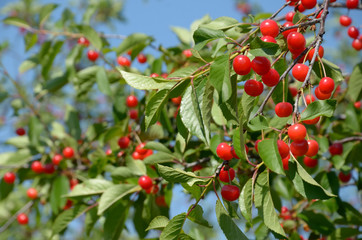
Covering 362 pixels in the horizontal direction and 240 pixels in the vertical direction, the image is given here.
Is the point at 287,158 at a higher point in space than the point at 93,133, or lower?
higher

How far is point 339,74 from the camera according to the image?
1368 mm

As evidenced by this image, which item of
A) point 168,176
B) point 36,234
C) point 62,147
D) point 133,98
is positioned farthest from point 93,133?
point 36,234

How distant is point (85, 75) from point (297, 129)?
1.76 meters

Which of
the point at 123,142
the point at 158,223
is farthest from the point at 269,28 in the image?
the point at 123,142

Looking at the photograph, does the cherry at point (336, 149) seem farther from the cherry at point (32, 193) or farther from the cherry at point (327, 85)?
the cherry at point (32, 193)

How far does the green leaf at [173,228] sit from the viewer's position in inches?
46.9

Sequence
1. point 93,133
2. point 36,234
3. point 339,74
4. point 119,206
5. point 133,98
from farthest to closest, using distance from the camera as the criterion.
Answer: point 36,234
point 93,133
point 133,98
point 119,206
point 339,74

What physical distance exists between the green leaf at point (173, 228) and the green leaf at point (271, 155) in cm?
37

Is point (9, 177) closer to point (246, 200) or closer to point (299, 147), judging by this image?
point (246, 200)

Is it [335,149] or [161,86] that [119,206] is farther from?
[335,149]

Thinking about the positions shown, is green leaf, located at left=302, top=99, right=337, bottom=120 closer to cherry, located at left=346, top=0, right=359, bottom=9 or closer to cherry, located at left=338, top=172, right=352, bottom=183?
cherry, located at left=346, top=0, right=359, bottom=9

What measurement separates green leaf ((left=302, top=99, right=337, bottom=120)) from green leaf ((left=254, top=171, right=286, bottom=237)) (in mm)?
218

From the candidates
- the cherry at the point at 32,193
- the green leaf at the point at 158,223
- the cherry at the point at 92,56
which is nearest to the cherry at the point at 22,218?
the cherry at the point at 32,193

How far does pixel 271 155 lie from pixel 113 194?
1.08 metres
